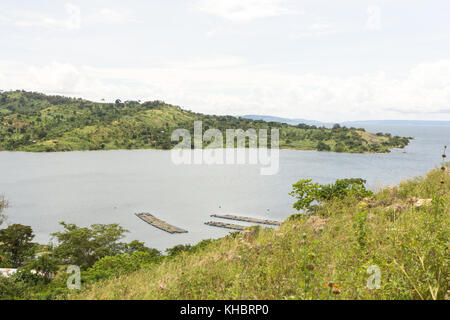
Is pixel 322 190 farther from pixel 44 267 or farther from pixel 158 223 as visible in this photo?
pixel 158 223

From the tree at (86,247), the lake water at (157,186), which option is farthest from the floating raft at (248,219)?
the tree at (86,247)

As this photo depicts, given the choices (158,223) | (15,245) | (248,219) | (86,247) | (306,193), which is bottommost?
(158,223)

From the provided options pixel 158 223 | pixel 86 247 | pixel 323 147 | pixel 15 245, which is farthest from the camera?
pixel 323 147

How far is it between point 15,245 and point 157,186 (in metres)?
51.4

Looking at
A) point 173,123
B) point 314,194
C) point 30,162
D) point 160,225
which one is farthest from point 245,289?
point 173,123

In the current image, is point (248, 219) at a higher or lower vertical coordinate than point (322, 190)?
lower

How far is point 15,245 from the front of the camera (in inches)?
→ 1329

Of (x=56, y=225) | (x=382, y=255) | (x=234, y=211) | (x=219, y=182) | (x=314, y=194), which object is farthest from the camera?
(x=219, y=182)

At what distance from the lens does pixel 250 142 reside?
153625 millimetres

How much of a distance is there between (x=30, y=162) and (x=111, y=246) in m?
95.2

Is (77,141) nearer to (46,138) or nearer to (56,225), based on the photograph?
(46,138)

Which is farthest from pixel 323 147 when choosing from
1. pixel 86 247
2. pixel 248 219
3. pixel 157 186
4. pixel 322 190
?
pixel 322 190

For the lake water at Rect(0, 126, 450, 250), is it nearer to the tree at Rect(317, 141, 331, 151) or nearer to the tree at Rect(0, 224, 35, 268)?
the tree at Rect(317, 141, 331, 151)

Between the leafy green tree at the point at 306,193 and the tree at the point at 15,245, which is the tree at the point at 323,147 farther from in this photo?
the leafy green tree at the point at 306,193
